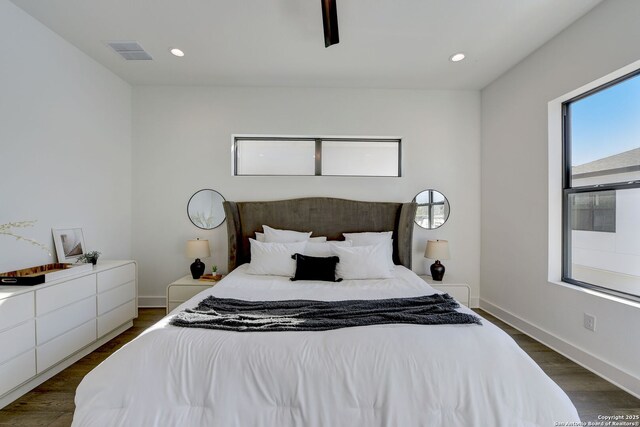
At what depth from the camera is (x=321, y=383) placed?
1.21 meters

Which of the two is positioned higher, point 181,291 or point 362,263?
point 362,263

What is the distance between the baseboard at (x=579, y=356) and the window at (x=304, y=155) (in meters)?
2.15

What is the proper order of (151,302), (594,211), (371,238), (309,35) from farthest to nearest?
(151,302)
(371,238)
(309,35)
(594,211)

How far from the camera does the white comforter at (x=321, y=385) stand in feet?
3.87

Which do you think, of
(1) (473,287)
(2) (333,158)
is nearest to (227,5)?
→ (2) (333,158)

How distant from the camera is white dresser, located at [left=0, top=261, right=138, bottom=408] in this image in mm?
1769

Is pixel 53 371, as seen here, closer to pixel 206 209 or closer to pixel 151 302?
pixel 151 302

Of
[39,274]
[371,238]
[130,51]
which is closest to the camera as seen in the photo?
[39,274]

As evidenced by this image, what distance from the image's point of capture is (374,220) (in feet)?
11.0

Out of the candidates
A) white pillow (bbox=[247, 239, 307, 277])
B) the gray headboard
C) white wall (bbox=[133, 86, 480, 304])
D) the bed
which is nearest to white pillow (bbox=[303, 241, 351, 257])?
white pillow (bbox=[247, 239, 307, 277])

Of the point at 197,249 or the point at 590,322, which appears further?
the point at 197,249

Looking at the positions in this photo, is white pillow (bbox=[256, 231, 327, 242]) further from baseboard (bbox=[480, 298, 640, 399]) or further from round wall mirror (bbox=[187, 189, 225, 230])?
baseboard (bbox=[480, 298, 640, 399])

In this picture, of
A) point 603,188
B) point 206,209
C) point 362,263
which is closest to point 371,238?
point 362,263

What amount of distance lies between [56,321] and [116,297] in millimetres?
611
